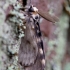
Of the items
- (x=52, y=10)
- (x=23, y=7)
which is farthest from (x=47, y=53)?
(x=23, y=7)

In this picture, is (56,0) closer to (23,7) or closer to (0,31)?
(23,7)

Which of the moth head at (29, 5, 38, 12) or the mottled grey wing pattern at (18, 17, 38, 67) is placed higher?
the moth head at (29, 5, 38, 12)

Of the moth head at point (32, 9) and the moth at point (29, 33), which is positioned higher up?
the moth head at point (32, 9)

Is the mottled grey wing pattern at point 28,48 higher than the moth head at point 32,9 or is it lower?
lower

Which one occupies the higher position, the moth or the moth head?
the moth head

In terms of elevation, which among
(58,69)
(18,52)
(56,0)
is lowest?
(58,69)

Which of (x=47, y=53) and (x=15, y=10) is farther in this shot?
(x=47, y=53)

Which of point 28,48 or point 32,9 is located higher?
point 32,9

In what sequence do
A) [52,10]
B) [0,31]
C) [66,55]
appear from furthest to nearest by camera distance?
[66,55] < [52,10] < [0,31]
